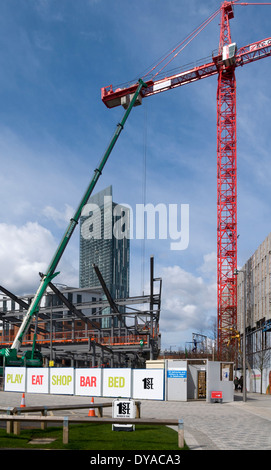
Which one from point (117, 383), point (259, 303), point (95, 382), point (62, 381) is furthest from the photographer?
point (259, 303)

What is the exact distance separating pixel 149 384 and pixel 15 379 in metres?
11.4

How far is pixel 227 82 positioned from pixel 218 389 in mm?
58879

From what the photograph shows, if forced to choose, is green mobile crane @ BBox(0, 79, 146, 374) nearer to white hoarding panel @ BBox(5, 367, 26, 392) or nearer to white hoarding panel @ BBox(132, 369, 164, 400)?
white hoarding panel @ BBox(5, 367, 26, 392)

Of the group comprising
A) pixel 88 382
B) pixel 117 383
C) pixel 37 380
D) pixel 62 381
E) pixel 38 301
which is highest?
pixel 38 301

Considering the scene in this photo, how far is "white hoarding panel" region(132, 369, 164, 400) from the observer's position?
29.2 meters

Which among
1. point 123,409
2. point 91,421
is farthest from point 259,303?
point 91,421

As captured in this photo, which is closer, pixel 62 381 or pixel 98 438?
pixel 98 438

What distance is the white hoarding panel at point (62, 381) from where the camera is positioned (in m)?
32.2

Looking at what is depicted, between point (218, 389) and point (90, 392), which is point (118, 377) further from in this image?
point (218, 389)

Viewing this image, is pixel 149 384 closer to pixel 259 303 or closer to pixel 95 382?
pixel 95 382

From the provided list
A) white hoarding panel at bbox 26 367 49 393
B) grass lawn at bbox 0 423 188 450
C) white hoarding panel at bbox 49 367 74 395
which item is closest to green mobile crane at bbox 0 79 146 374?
white hoarding panel at bbox 26 367 49 393

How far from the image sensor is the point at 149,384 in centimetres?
2930

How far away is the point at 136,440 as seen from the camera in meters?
12.5
